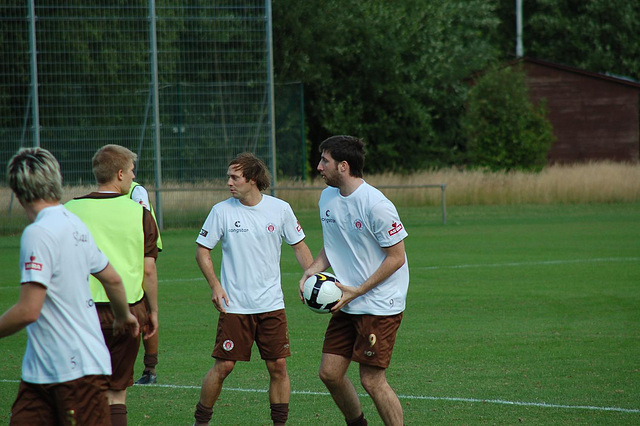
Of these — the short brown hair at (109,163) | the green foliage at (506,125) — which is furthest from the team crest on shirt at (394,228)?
the green foliage at (506,125)

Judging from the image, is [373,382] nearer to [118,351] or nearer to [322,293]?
[322,293]

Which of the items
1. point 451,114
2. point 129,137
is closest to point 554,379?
point 129,137

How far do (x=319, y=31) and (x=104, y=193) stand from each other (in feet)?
122

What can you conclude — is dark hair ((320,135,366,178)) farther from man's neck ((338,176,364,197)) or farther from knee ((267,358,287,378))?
knee ((267,358,287,378))

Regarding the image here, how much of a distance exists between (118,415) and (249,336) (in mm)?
1195

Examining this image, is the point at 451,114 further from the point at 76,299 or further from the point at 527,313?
the point at 76,299

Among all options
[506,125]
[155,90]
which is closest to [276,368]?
[155,90]

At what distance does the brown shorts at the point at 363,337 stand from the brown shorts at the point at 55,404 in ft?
7.41

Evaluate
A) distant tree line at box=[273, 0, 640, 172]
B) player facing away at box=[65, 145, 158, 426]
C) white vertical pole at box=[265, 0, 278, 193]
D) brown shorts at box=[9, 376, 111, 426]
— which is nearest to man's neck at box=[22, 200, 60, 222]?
brown shorts at box=[9, 376, 111, 426]

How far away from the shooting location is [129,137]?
87.0 feet

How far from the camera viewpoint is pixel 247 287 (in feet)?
21.7

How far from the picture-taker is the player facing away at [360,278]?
20.1 feet

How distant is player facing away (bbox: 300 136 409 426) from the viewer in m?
6.11

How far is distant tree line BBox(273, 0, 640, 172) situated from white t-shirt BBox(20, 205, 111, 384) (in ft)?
124
